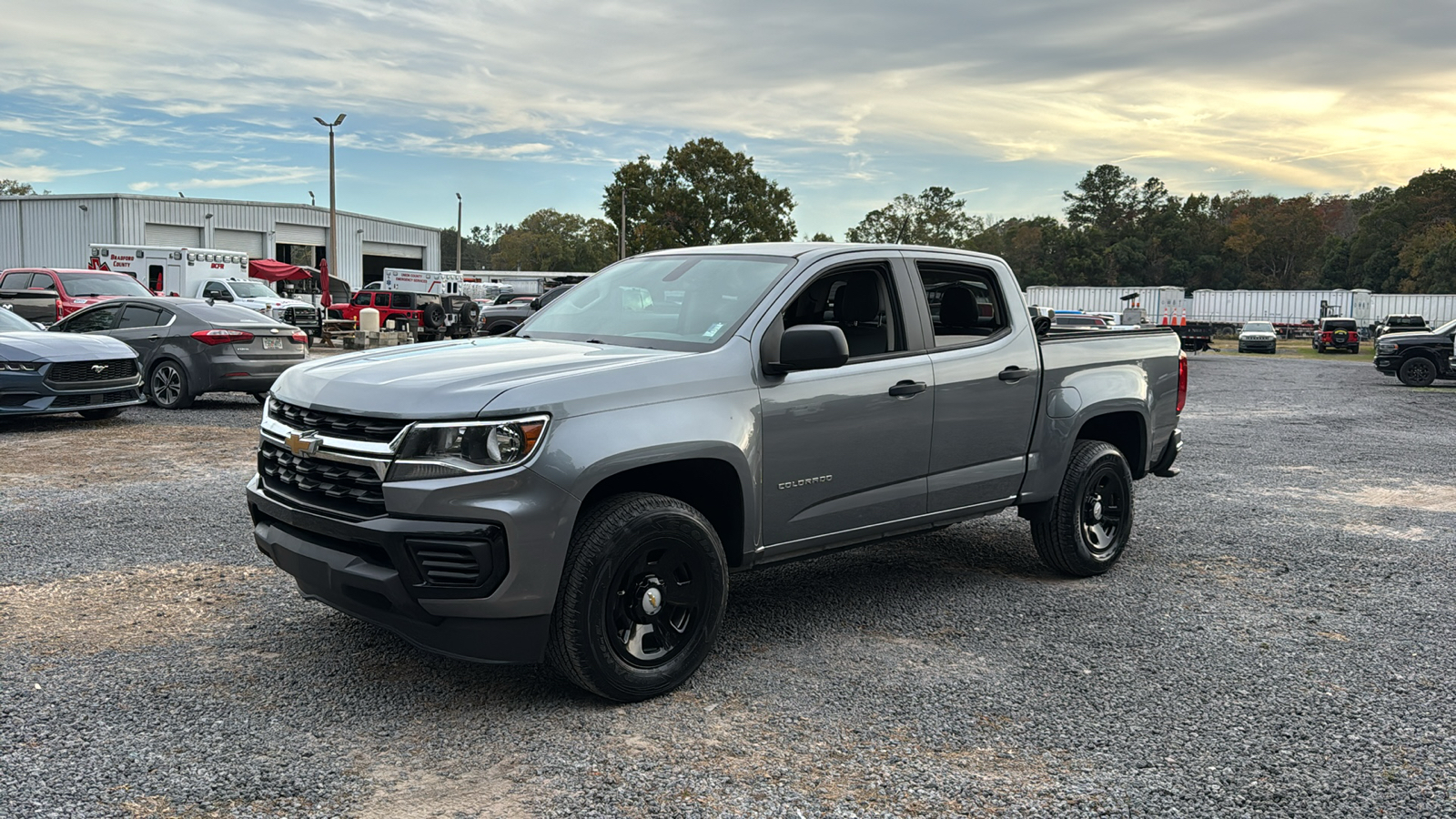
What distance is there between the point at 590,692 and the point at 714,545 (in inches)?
28.1

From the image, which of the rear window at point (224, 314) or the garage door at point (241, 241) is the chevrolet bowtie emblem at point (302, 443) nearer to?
the rear window at point (224, 314)

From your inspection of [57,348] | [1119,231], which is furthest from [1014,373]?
[1119,231]

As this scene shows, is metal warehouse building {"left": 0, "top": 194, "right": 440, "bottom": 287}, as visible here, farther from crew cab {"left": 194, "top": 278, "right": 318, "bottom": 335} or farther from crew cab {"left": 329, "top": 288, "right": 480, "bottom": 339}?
crew cab {"left": 194, "top": 278, "right": 318, "bottom": 335}

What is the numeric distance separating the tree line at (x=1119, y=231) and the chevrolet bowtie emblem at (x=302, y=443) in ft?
198

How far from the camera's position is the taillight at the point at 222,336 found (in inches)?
526

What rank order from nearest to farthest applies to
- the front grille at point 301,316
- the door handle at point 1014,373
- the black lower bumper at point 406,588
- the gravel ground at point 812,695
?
1. the gravel ground at point 812,695
2. the black lower bumper at point 406,588
3. the door handle at point 1014,373
4. the front grille at point 301,316

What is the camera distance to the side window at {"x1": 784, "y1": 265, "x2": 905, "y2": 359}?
16.9ft

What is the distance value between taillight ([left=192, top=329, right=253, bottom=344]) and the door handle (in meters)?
10.7

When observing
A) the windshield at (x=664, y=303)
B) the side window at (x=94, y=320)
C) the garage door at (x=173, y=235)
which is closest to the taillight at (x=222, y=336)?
the side window at (x=94, y=320)

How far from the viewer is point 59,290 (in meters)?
21.9

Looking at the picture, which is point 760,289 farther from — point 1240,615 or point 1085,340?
point 1240,615

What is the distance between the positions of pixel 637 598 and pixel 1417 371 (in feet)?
82.8

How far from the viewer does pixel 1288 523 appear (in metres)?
8.00

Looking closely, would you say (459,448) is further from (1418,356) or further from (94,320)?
(1418,356)
